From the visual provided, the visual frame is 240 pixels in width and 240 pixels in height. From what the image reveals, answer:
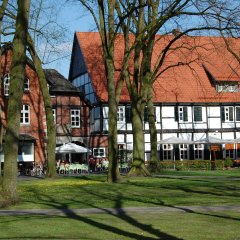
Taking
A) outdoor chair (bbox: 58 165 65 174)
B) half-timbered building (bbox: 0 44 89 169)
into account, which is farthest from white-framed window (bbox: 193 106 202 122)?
outdoor chair (bbox: 58 165 65 174)

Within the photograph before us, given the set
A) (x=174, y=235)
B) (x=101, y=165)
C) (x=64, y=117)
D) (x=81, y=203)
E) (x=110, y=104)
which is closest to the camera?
(x=174, y=235)

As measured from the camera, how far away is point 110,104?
2666 centimetres

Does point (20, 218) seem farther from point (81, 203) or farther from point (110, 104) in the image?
point (110, 104)

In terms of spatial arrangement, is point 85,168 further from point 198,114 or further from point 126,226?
point 126,226

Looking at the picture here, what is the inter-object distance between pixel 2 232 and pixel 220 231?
454cm

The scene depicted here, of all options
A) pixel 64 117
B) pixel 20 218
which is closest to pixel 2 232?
pixel 20 218

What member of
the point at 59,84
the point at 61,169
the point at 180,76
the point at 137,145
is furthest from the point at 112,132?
the point at 180,76

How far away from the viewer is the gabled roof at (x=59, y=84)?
48719 millimetres

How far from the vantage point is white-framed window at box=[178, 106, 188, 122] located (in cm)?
5069

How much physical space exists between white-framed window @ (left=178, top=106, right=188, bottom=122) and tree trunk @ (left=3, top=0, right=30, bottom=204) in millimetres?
33542

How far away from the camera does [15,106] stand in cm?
1800

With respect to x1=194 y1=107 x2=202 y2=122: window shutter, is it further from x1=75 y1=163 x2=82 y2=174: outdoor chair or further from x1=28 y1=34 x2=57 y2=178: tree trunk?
x1=28 y1=34 x2=57 y2=178: tree trunk

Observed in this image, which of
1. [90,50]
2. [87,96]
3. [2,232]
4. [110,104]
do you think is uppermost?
[90,50]

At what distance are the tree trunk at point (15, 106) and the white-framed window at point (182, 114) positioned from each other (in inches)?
1321
